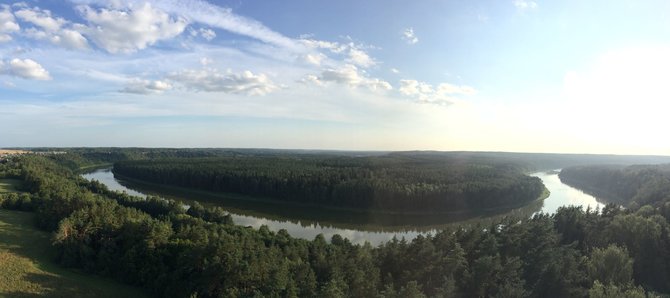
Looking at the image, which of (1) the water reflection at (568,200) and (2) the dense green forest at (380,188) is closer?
(2) the dense green forest at (380,188)

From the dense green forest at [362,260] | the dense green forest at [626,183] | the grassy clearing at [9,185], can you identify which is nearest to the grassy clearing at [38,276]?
the dense green forest at [362,260]

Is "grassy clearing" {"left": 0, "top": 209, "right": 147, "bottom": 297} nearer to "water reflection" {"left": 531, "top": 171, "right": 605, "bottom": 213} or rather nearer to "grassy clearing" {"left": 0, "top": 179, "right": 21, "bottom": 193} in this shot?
"grassy clearing" {"left": 0, "top": 179, "right": 21, "bottom": 193}

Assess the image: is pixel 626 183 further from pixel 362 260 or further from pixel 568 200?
pixel 362 260

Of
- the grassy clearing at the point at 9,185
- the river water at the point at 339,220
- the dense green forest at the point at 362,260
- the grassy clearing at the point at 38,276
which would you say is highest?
the grassy clearing at the point at 9,185

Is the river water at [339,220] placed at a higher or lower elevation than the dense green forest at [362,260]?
lower

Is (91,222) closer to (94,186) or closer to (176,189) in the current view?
(94,186)

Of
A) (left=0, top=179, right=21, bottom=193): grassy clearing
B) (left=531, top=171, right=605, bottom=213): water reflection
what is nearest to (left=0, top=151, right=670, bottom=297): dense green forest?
(left=0, top=179, right=21, bottom=193): grassy clearing

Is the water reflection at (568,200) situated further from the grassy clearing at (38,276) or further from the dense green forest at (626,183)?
the grassy clearing at (38,276)
